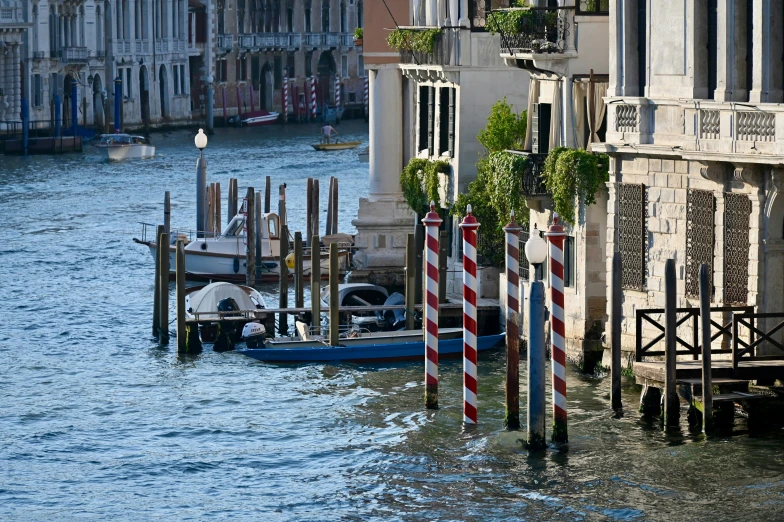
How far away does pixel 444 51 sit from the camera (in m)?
34.1

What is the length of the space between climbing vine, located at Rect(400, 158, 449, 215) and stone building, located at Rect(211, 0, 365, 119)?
230ft

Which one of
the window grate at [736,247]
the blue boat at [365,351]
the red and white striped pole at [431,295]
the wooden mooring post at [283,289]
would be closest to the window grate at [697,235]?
the window grate at [736,247]

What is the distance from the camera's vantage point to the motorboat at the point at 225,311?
104ft

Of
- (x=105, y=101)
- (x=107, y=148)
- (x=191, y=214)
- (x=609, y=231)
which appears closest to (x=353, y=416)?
(x=609, y=231)

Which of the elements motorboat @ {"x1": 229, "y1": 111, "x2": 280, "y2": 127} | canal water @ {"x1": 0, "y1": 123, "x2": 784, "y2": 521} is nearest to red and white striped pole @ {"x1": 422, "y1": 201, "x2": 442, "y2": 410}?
canal water @ {"x1": 0, "y1": 123, "x2": 784, "y2": 521}

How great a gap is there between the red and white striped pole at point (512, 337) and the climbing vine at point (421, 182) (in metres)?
9.34

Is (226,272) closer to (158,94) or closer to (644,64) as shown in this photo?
(644,64)

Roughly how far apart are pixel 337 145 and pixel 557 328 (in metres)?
60.1

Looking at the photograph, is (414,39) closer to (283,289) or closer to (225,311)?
(283,289)

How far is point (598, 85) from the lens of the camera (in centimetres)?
2834

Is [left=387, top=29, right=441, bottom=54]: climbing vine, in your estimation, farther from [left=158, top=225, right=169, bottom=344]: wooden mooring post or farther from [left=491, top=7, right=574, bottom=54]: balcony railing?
[left=158, top=225, right=169, bottom=344]: wooden mooring post

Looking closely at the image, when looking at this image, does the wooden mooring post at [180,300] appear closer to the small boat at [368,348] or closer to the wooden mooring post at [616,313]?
the small boat at [368,348]

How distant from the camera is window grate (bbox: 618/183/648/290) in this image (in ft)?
86.6

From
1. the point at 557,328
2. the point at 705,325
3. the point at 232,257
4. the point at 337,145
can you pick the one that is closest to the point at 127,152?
the point at 337,145
